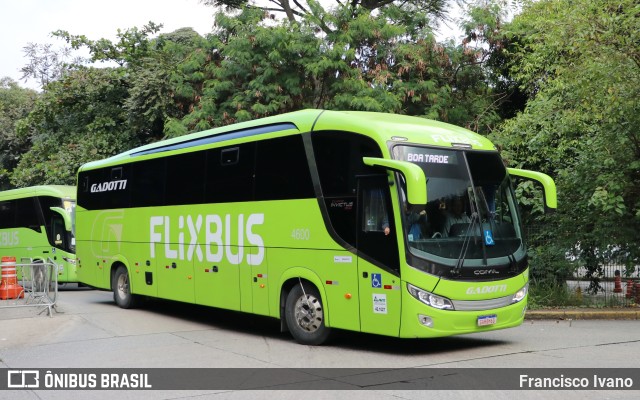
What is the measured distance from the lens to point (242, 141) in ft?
43.2

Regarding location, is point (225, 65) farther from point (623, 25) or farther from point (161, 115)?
point (623, 25)

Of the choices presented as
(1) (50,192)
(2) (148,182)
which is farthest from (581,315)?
(1) (50,192)

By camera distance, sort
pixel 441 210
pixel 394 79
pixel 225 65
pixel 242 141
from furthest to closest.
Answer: pixel 225 65, pixel 394 79, pixel 242 141, pixel 441 210

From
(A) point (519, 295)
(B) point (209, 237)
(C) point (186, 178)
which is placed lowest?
(A) point (519, 295)

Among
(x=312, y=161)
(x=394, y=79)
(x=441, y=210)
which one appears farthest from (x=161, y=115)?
(x=441, y=210)

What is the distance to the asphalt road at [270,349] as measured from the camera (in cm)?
820

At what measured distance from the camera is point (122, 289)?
17719mm

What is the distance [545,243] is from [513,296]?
690cm

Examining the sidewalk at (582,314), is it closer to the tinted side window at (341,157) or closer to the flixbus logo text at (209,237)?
the flixbus logo text at (209,237)

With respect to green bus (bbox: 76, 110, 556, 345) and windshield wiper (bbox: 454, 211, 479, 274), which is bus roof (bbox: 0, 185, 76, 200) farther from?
windshield wiper (bbox: 454, 211, 479, 274)

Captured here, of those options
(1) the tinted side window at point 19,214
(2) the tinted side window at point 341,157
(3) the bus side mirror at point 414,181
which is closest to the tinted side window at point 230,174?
(2) the tinted side window at point 341,157

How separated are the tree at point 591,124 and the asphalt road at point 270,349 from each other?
2383 millimetres

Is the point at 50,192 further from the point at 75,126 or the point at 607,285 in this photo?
the point at 607,285

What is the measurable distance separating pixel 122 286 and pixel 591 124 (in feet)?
37.9
